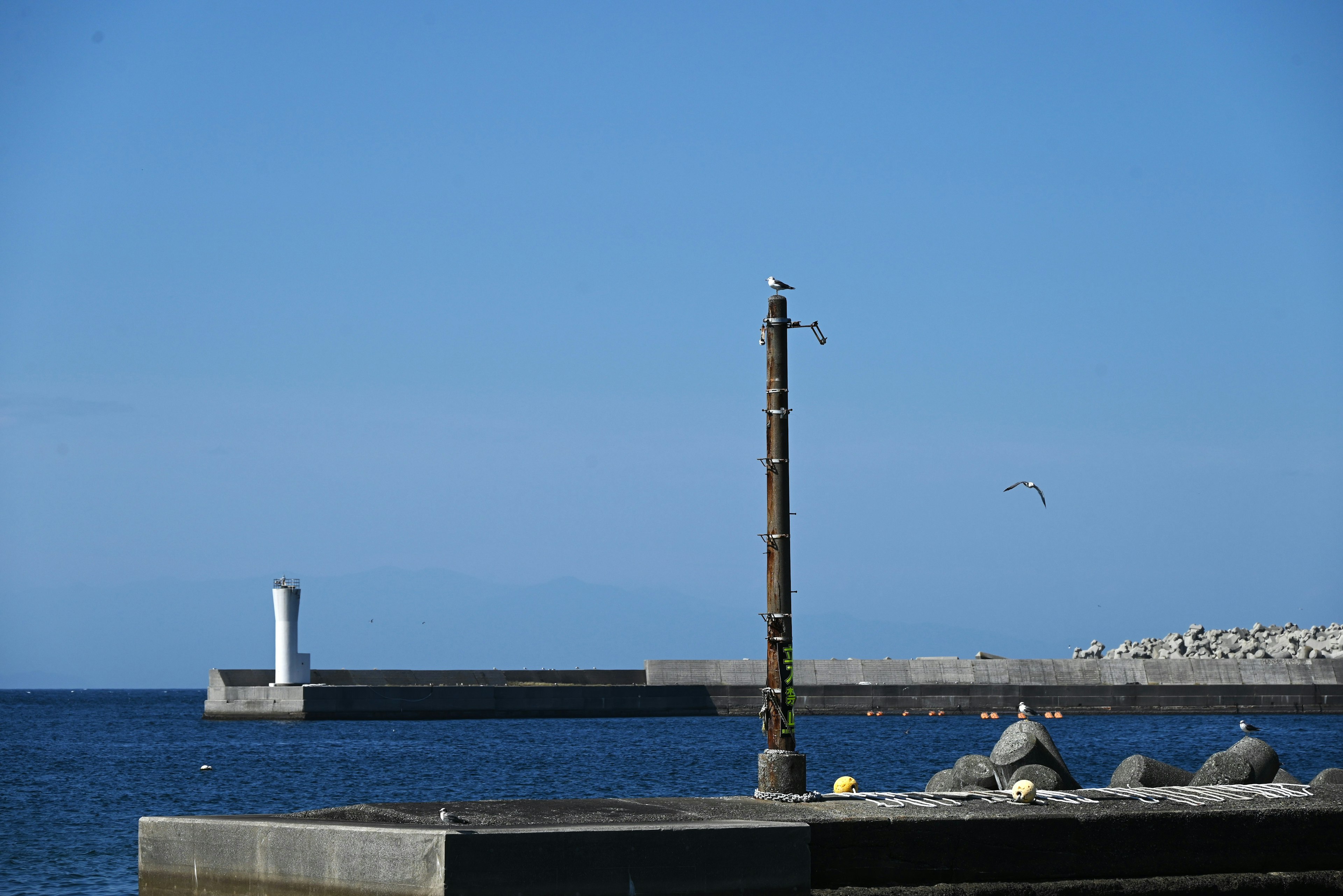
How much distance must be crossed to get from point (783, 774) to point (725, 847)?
2226mm

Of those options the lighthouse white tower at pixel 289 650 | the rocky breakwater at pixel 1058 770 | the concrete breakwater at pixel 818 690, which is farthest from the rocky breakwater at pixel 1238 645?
the rocky breakwater at pixel 1058 770

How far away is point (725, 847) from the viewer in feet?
34.9

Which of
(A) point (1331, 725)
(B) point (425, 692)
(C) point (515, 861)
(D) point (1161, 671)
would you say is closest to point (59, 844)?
(C) point (515, 861)

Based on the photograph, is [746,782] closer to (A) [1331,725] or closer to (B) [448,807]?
(B) [448,807]

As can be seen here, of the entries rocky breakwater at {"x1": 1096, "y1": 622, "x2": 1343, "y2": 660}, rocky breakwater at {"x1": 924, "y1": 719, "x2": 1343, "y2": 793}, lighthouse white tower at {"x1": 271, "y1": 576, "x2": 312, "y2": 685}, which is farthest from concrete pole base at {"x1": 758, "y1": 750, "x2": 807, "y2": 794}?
rocky breakwater at {"x1": 1096, "y1": 622, "x2": 1343, "y2": 660}

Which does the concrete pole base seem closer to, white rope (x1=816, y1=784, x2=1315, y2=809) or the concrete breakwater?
white rope (x1=816, y1=784, x2=1315, y2=809)

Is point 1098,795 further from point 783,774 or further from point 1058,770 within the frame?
point 783,774

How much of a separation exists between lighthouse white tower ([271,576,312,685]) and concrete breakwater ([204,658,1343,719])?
2.69ft

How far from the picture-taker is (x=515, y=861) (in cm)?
1002

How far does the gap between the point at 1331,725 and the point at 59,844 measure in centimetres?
5426

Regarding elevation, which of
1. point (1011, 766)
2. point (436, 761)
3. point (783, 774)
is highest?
point (783, 774)

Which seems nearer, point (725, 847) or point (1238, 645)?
point (725, 847)

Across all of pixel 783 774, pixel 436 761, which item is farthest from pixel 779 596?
pixel 436 761

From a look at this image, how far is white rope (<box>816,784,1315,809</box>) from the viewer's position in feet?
41.8
